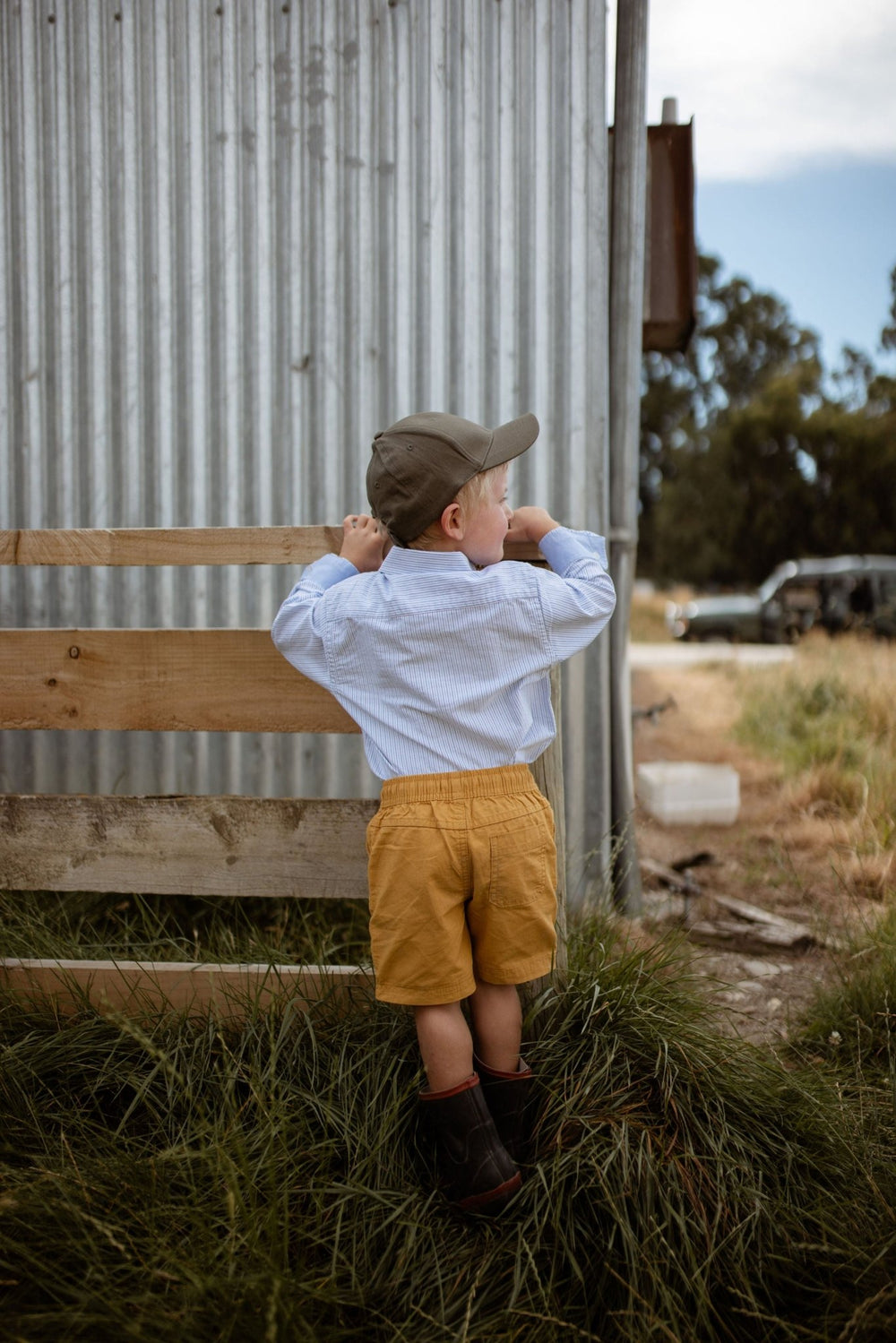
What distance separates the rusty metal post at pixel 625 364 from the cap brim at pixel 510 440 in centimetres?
169

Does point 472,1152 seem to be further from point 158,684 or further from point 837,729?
point 837,729

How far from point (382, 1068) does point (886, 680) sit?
21.5 ft

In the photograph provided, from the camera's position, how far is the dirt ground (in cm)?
321

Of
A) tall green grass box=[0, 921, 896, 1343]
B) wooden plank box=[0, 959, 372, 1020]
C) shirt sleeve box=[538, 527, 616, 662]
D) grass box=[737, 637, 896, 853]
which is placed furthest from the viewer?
grass box=[737, 637, 896, 853]

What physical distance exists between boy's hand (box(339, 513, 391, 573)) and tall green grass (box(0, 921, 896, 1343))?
97 centimetres

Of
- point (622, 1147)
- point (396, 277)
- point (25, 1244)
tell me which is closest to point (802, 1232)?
point (622, 1147)

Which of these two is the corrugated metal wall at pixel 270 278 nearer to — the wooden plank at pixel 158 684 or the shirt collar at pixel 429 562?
the wooden plank at pixel 158 684

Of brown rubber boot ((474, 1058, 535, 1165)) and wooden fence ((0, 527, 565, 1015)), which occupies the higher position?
wooden fence ((0, 527, 565, 1015))

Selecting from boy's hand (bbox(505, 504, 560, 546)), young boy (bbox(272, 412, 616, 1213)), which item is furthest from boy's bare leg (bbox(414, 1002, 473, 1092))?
boy's hand (bbox(505, 504, 560, 546))

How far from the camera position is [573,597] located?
196cm

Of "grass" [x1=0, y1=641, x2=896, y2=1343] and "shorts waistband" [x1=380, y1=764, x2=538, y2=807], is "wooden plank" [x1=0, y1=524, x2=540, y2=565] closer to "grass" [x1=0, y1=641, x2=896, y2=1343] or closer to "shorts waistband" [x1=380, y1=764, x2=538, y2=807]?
"shorts waistband" [x1=380, y1=764, x2=538, y2=807]

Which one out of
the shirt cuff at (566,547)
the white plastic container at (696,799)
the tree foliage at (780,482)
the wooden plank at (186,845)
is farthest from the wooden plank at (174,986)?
the tree foliage at (780,482)

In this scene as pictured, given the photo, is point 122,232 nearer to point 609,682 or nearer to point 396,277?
point 396,277

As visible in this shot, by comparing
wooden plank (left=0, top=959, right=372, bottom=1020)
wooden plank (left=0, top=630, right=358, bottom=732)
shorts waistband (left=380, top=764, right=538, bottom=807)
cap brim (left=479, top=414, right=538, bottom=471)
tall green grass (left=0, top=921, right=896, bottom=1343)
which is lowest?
tall green grass (left=0, top=921, right=896, bottom=1343)
